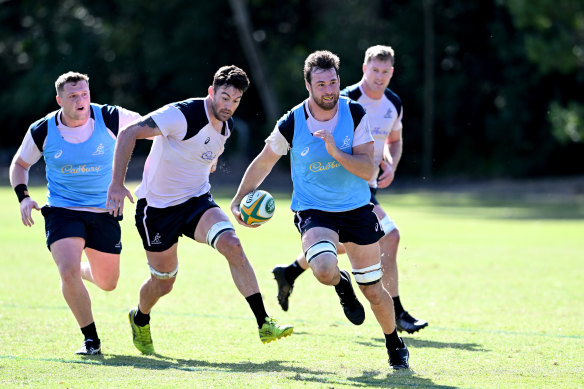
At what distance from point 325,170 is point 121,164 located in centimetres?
151

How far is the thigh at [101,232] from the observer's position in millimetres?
7828

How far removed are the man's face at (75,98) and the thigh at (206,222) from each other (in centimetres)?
138

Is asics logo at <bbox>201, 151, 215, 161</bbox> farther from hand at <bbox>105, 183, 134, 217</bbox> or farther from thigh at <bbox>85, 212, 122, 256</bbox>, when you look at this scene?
thigh at <bbox>85, 212, 122, 256</bbox>

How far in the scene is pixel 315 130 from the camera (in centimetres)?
704

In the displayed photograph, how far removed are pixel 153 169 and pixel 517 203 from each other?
2325 centimetres

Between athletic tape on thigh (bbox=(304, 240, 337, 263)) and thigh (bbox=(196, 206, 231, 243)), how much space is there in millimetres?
827

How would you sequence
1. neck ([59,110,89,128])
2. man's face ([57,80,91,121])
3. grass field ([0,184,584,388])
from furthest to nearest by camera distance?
neck ([59,110,89,128]) < man's face ([57,80,91,121]) < grass field ([0,184,584,388])

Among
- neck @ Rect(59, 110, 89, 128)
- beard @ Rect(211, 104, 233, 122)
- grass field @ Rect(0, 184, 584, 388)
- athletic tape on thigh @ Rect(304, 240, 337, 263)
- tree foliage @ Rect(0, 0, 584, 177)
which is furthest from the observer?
tree foliage @ Rect(0, 0, 584, 177)

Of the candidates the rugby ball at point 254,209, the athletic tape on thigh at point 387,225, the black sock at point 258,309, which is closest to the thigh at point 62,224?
the rugby ball at point 254,209

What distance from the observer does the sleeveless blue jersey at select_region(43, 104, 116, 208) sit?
306 inches

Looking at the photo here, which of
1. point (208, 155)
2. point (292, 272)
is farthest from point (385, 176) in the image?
point (208, 155)

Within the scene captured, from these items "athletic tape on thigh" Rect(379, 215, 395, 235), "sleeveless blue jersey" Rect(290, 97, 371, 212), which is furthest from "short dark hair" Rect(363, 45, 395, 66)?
"sleeveless blue jersey" Rect(290, 97, 371, 212)

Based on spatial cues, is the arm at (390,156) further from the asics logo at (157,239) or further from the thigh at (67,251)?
the thigh at (67,251)

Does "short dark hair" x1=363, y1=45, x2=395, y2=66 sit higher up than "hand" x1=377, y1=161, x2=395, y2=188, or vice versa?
"short dark hair" x1=363, y1=45, x2=395, y2=66
